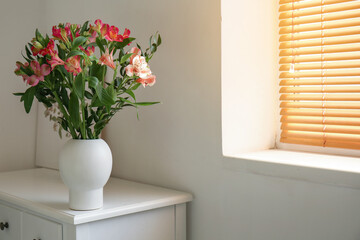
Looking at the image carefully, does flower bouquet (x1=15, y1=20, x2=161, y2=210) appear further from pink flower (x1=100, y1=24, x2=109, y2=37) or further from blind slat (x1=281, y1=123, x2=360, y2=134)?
blind slat (x1=281, y1=123, x2=360, y2=134)

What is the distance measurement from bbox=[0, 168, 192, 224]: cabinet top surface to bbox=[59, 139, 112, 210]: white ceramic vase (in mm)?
35

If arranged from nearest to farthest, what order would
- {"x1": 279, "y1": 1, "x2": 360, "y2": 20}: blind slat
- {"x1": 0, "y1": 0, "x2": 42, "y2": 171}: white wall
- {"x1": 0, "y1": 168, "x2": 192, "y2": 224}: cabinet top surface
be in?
1. {"x1": 0, "y1": 168, "x2": 192, "y2": 224}: cabinet top surface
2. {"x1": 279, "y1": 1, "x2": 360, "y2": 20}: blind slat
3. {"x1": 0, "y1": 0, "x2": 42, "y2": 171}: white wall

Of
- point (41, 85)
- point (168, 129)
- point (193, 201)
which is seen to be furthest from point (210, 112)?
point (41, 85)

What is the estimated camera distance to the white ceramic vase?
1.35m

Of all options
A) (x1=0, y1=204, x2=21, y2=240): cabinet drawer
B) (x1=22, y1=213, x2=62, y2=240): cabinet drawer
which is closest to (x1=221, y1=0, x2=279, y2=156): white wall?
(x1=22, y1=213, x2=62, y2=240): cabinet drawer

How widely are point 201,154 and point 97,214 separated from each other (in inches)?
17.4

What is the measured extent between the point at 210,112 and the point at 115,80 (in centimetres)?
36

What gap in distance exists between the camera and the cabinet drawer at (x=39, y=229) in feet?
4.59

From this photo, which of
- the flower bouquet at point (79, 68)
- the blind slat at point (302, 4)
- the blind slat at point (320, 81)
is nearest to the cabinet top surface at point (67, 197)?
the flower bouquet at point (79, 68)

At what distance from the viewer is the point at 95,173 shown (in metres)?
1.36

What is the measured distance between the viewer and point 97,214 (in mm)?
1354

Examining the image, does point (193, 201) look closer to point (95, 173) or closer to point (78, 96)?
point (95, 173)

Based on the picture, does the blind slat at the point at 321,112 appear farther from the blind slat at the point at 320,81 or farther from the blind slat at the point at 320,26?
the blind slat at the point at 320,26

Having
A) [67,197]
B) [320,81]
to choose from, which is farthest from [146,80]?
[320,81]
